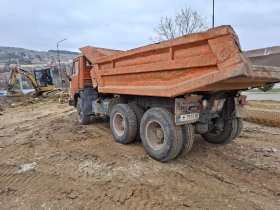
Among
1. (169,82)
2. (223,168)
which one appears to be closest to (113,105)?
(169,82)

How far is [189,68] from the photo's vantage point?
3430mm

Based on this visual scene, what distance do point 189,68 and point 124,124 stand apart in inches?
88.5

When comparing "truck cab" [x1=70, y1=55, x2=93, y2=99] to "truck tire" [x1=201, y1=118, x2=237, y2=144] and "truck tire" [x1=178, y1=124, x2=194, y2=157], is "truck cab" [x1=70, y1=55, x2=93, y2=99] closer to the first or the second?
"truck tire" [x1=201, y1=118, x2=237, y2=144]

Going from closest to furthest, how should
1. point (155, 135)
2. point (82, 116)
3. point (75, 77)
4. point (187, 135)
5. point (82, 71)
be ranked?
1. point (187, 135)
2. point (155, 135)
3. point (82, 71)
4. point (82, 116)
5. point (75, 77)

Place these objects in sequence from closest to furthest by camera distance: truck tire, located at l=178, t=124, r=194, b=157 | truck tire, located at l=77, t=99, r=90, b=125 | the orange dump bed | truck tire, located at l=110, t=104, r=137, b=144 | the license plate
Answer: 1. the orange dump bed
2. the license plate
3. truck tire, located at l=178, t=124, r=194, b=157
4. truck tire, located at l=110, t=104, r=137, b=144
5. truck tire, located at l=77, t=99, r=90, b=125

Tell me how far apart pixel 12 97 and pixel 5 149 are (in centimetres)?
1493

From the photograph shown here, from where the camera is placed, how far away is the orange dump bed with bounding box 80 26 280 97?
2.85 metres

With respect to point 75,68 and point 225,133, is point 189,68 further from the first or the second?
point 75,68

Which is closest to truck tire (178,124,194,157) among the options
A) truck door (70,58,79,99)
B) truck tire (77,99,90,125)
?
truck tire (77,99,90,125)

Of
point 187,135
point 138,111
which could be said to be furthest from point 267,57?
point 138,111


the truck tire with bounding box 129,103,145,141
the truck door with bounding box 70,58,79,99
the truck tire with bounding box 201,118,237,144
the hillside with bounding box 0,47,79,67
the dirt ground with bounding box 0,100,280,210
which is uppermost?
the hillside with bounding box 0,47,79,67

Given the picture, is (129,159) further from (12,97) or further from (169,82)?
(12,97)

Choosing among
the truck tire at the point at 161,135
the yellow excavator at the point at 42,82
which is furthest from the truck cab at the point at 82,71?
the yellow excavator at the point at 42,82

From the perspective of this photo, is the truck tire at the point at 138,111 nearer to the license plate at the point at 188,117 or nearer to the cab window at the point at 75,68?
the license plate at the point at 188,117
